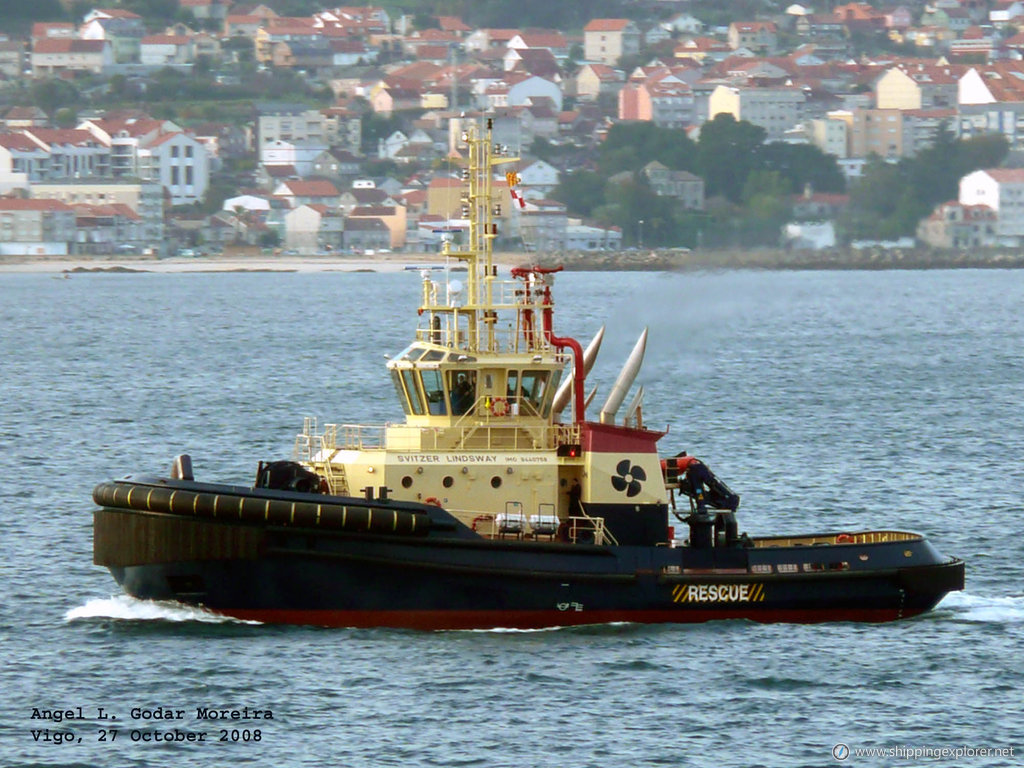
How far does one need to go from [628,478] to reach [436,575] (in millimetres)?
2721

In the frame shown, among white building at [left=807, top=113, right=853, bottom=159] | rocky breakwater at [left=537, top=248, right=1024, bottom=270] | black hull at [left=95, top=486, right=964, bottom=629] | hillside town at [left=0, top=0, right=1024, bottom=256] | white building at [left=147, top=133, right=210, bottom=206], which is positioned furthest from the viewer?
white building at [left=807, top=113, right=853, bottom=159]

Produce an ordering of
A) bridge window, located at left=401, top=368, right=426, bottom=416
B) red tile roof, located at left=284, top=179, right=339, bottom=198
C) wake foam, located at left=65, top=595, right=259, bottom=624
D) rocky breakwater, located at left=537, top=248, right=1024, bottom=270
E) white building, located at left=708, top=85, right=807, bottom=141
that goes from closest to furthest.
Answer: wake foam, located at left=65, top=595, right=259, bottom=624
bridge window, located at left=401, top=368, right=426, bottom=416
rocky breakwater, located at left=537, top=248, right=1024, bottom=270
red tile roof, located at left=284, top=179, right=339, bottom=198
white building, located at left=708, top=85, right=807, bottom=141

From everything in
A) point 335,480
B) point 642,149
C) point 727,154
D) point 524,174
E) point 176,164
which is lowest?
point 335,480

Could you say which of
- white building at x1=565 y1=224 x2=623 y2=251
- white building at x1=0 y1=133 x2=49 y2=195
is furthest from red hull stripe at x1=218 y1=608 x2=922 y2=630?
white building at x1=0 y1=133 x2=49 y2=195

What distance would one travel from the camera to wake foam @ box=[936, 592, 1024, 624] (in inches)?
1003

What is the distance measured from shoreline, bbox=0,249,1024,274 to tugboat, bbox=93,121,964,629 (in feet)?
267

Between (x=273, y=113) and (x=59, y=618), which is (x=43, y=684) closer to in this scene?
(x=59, y=618)

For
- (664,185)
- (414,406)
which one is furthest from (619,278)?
(414,406)

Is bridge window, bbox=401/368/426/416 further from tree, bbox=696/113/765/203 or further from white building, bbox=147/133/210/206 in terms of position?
white building, bbox=147/133/210/206

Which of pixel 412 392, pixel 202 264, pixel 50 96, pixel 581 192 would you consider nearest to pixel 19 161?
pixel 202 264

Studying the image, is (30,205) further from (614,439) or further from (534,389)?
(614,439)

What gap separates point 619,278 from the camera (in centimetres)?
12325

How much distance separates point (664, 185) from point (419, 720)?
120m

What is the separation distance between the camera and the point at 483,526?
79.2 feet
